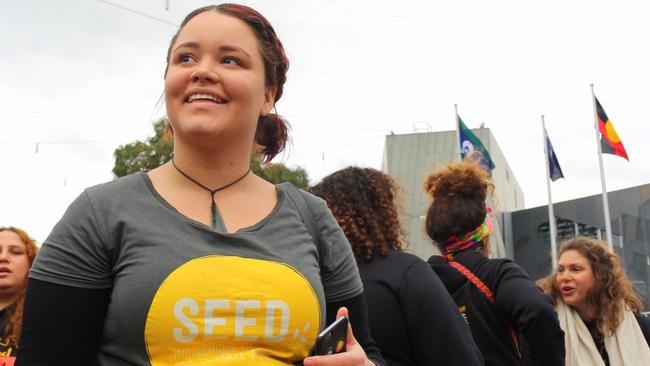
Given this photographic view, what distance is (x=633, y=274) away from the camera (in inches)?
1023

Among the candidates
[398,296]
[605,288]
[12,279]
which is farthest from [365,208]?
[12,279]

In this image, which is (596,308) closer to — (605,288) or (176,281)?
(605,288)

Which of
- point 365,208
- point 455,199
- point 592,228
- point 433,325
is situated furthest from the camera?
point 592,228

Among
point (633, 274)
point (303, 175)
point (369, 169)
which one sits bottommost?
point (633, 274)

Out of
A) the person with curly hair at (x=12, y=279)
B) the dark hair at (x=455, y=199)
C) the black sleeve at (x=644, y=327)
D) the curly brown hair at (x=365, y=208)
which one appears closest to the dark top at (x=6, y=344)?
the person with curly hair at (x=12, y=279)

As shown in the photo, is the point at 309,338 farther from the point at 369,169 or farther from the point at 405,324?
the point at 369,169

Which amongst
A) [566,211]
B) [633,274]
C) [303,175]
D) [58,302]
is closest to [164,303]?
[58,302]

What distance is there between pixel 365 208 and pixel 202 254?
1734 millimetres

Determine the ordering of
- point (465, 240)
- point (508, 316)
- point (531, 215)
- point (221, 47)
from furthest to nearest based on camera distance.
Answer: point (531, 215) → point (465, 240) → point (508, 316) → point (221, 47)

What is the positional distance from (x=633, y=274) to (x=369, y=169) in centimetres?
2644

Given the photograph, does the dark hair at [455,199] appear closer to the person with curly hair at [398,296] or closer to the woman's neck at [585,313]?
the person with curly hair at [398,296]

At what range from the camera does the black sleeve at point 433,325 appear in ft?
7.60

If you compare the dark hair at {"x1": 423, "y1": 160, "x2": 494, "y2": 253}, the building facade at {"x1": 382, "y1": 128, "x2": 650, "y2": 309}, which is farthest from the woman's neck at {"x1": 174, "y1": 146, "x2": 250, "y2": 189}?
the building facade at {"x1": 382, "y1": 128, "x2": 650, "y2": 309}

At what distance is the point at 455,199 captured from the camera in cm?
350
